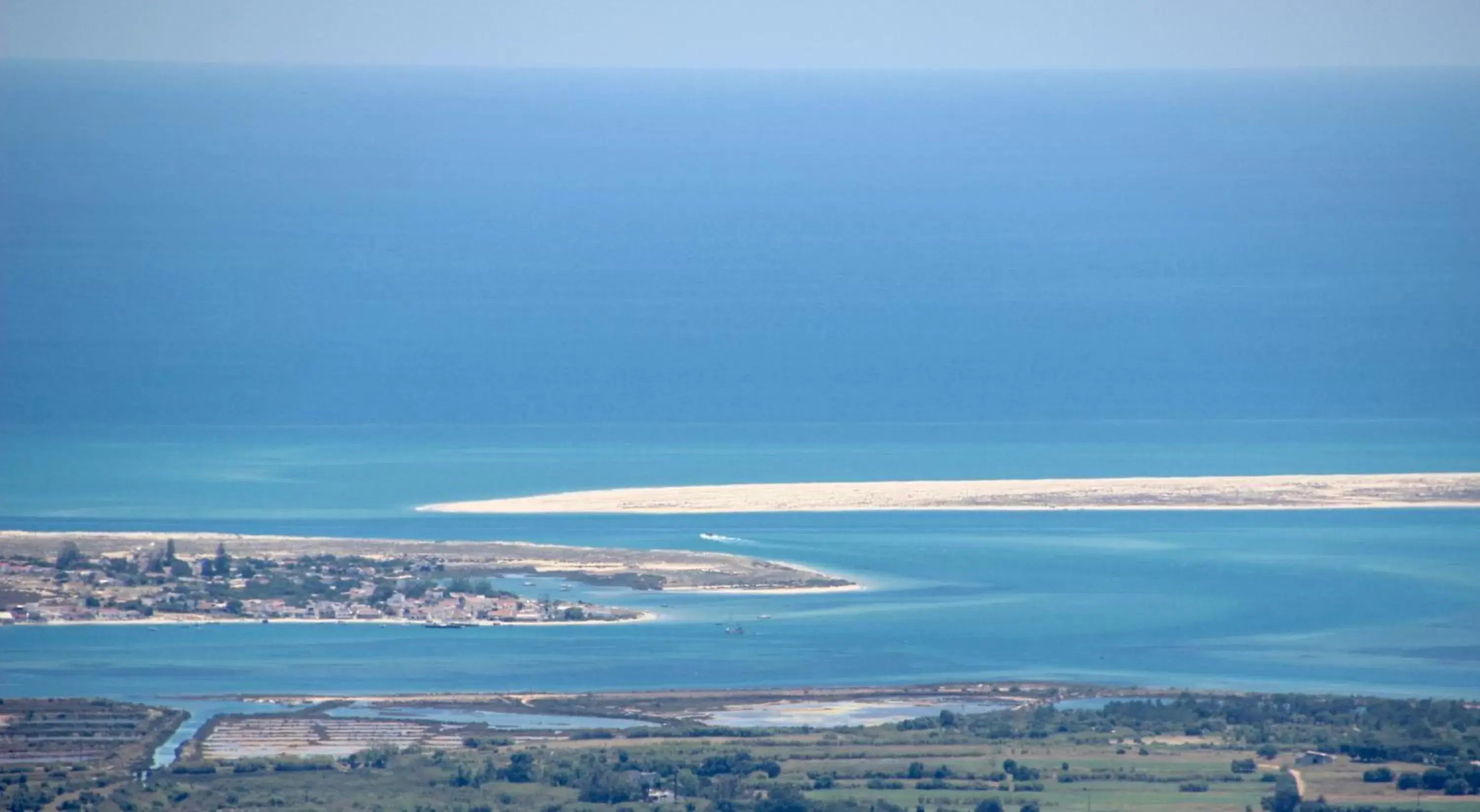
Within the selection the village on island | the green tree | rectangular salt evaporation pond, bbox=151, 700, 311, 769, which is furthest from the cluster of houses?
rectangular salt evaporation pond, bbox=151, 700, 311, 769

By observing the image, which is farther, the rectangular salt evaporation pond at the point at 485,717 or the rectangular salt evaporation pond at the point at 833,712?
the rectangular salt evaporation pond at the point at 833,712

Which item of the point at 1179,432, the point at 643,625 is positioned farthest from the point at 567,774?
the point at 1179,432

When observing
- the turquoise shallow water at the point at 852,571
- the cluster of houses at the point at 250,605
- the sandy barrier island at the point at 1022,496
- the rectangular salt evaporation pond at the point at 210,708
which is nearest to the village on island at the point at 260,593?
the cluster of houses at the point at 250,605

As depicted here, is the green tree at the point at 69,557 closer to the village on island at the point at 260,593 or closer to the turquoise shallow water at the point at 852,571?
the village on island at the point at 260,593

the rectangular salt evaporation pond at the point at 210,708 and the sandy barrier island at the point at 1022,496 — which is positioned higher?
the sandy barrier island at the point at 1022,496

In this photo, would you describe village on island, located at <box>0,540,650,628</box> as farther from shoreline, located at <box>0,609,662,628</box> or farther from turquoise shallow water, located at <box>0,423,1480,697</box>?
turquoise shallow water, located at <box>0,423,1480,697</box>

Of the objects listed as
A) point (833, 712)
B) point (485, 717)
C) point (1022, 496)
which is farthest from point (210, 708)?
point (1022, 496)

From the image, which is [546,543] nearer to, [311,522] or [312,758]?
[311,522]
